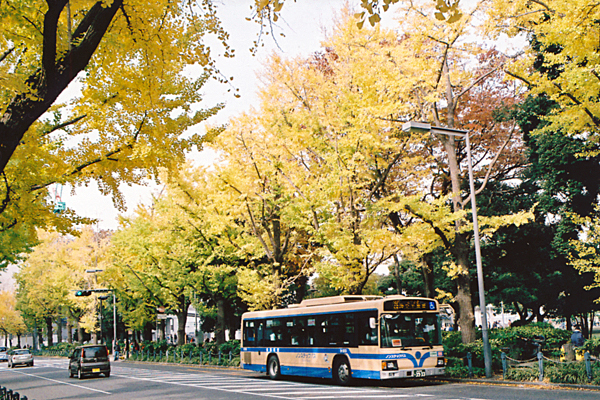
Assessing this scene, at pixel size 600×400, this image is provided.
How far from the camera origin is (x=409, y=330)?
660 inches

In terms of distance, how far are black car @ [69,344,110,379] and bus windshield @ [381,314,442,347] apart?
1696cm

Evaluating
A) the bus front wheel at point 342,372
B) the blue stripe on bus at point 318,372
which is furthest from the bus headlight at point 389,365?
the bus front wheel at point 342,372

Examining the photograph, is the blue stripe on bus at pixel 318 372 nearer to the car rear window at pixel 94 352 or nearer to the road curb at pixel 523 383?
the road curb at pixel 523 383

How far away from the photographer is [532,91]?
57.0 ft

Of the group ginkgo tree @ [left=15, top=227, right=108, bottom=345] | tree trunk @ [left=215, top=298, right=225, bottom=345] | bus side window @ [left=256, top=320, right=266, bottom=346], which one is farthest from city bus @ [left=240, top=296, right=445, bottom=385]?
ginkgo tree @ [left=15, top=227, right=108, bottom=345]

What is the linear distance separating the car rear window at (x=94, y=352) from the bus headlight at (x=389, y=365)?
683 inches

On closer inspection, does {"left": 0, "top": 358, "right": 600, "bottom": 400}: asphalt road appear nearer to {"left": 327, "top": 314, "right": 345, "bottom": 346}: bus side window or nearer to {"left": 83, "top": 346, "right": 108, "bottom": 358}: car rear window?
{"left": 327, "top": 314, "right": 345, "bottom": 346}: bus side window

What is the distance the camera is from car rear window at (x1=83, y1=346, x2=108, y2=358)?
26609 millimetres

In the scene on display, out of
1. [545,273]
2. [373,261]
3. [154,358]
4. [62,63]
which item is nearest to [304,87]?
[373,261]

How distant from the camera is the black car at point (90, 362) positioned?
85.8 ft

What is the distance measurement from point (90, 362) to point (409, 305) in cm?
1802

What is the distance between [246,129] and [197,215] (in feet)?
26.9

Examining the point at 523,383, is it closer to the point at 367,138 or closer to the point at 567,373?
the point at 567,373

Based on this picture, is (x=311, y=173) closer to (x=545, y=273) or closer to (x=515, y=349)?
(x=515, y=349)
